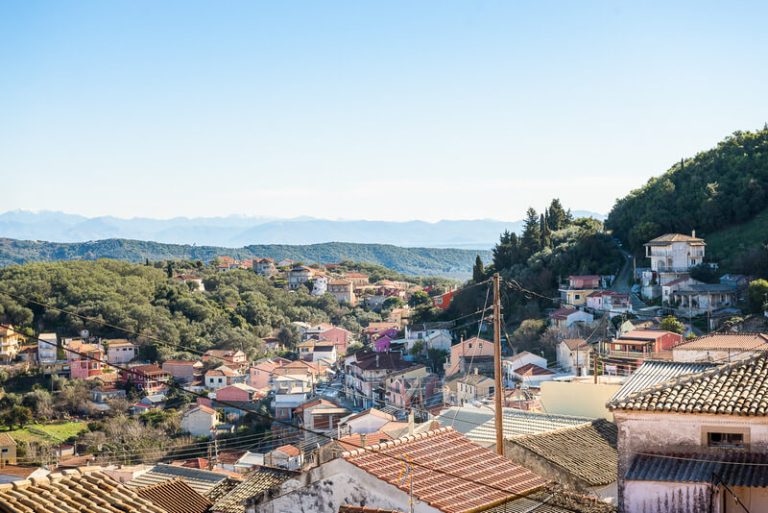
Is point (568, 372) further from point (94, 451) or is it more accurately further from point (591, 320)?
point (94, 451)

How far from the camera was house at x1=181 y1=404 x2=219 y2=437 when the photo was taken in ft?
159

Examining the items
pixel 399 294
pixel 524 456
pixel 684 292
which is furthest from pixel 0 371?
pixel 524 456

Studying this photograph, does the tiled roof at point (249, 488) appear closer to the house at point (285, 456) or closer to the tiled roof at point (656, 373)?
the tiled roof at point (656, 373)

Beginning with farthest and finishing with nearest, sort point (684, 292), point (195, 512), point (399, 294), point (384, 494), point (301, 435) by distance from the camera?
1. point (399, 294)
2. point (684, 292)
3. point (301, 435)
4. point (195, 512)
5. point (384, 494)

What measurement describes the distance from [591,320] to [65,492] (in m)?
43.1

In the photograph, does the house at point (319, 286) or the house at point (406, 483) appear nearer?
the house at point (406, 483)

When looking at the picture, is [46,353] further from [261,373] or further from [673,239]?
[673,239]

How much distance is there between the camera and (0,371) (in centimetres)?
6247

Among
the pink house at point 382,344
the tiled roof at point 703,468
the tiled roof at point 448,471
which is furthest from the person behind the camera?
the pink house at point 382,344

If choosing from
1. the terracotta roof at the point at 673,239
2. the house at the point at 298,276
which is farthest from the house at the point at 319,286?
the terracotta roof at the point at 673,239

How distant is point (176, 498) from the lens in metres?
15.1

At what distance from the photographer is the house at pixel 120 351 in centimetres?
6912

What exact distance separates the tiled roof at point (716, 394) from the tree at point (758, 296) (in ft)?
113

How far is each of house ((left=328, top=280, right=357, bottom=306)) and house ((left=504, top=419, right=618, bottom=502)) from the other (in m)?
88.9
